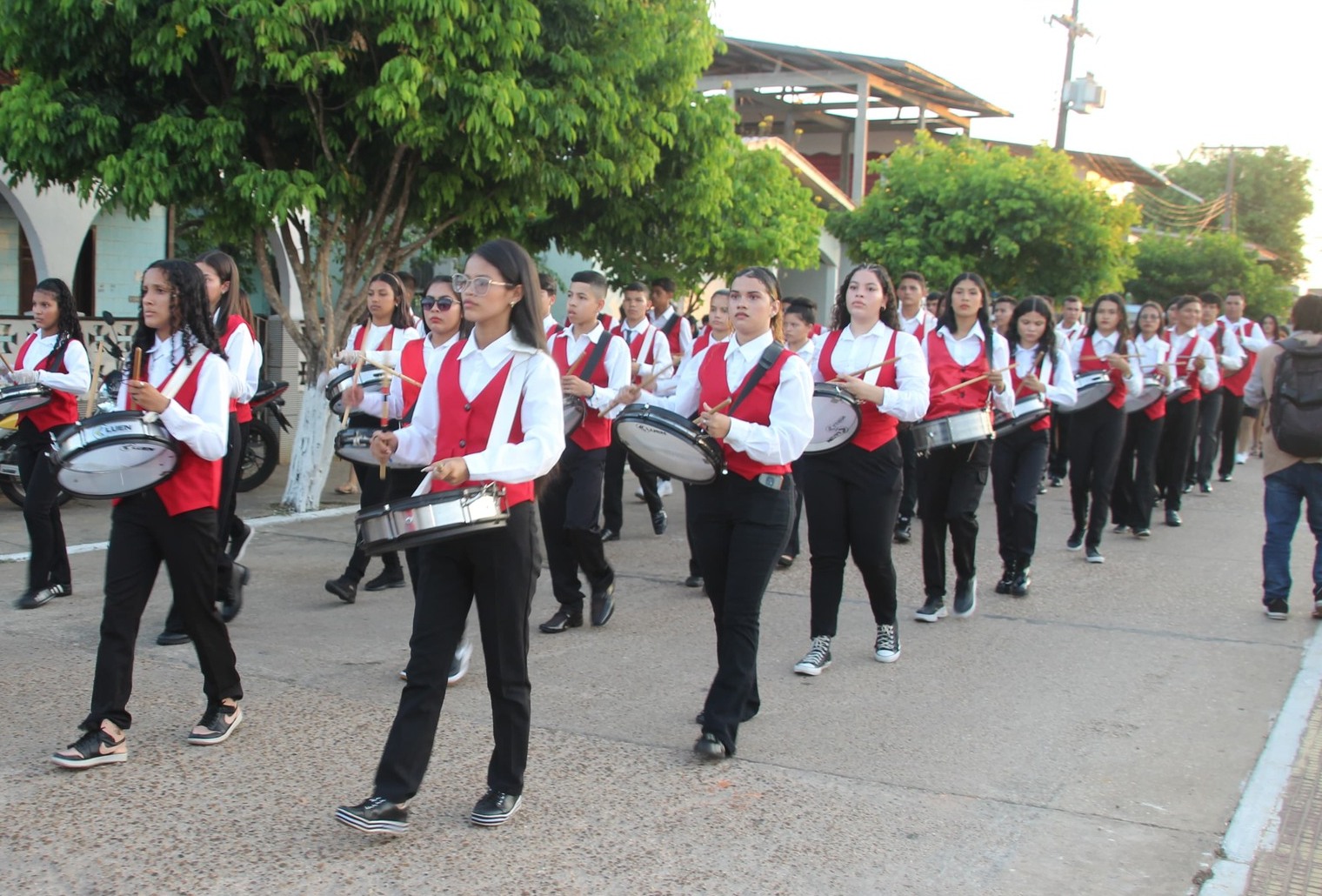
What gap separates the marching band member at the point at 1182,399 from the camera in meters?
11.9

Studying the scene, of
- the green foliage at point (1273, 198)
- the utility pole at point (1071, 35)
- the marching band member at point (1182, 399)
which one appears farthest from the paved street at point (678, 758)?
the green foliage at point (1273, 198)

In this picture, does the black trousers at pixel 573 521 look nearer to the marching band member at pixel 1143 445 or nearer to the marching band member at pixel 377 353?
the marching band member at pixel 377 353

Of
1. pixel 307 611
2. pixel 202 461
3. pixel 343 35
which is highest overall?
pixel 343 35

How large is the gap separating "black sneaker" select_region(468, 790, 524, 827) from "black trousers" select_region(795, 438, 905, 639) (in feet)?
8.02

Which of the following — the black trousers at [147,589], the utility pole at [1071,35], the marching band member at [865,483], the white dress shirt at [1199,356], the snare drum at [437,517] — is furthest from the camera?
the utility pole at [1071,35]

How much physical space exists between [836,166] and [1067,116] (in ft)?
40.7

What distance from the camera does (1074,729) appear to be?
5.65 meters

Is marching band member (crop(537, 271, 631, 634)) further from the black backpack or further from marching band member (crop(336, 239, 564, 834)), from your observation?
the black backpack

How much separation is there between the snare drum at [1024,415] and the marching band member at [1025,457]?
71 mm

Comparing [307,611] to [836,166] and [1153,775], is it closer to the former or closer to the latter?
[1153,775]

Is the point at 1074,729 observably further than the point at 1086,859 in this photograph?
Yes

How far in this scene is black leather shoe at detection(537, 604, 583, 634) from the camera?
7.16m

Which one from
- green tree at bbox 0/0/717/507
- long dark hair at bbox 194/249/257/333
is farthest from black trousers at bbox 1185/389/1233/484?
long dark hair at bbox 194/249/257/333

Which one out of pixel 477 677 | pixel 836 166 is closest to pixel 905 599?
pixel 477 677
